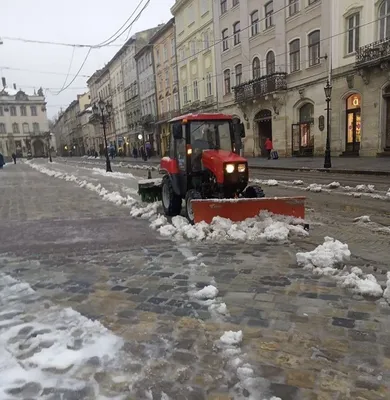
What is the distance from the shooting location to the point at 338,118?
22.5m

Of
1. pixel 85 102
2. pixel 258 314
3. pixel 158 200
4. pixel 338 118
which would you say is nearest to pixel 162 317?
pixel 258 314

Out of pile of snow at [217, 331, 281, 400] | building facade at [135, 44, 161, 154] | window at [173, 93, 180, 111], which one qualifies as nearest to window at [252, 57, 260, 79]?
window at [173, 93, 180, 111]

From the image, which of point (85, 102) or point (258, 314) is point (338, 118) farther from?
point (85, 102)

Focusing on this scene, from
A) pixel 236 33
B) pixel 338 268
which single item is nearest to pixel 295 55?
pixel 236 33

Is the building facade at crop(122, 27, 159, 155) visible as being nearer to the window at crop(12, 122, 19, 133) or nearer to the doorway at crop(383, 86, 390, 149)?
the doorway at crop(383, 86, 390, 149)

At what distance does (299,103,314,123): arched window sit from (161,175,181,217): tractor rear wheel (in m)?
18.9

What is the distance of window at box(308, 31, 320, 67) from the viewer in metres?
23.2

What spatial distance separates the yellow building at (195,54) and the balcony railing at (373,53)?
53.1 ft

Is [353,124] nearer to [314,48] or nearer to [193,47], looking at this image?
[314,48]

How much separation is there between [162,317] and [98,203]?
7.73 meters

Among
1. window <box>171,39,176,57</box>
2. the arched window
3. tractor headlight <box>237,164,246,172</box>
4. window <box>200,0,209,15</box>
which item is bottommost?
tractor headlight <box>237,164,246,172</box>

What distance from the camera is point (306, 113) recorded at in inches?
1000

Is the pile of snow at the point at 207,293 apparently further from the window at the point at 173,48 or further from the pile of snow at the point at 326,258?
the window at the point at 173,48

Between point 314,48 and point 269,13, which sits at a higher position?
point 269,13
